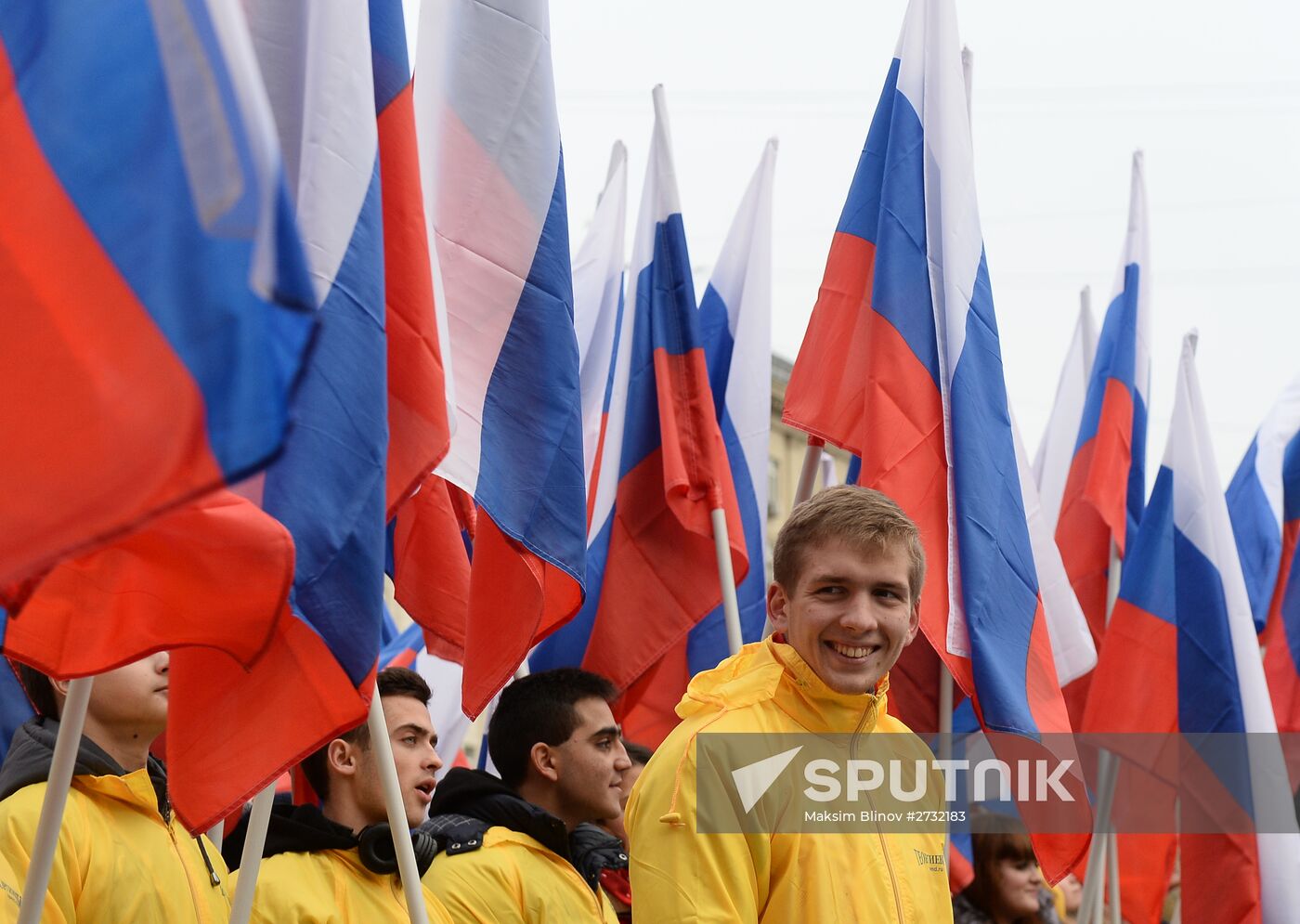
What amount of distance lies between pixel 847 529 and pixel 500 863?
189 cm

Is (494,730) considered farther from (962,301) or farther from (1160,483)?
(1160,483)

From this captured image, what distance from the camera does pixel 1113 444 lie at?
7.88 meters

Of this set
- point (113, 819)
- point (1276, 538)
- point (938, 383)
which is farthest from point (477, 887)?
point (1276, 538)

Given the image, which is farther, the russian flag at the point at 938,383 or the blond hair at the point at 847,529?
the russian flag at the point at 938,383

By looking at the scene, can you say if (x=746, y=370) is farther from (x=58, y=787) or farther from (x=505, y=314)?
(x=58, y=787)

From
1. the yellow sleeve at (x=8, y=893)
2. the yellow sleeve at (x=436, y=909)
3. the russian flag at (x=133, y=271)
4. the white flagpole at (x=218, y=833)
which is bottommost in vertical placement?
the yellow sleeve at (x=8, y=893)

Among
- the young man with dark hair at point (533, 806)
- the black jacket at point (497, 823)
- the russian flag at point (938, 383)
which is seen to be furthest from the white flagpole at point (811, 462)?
the black jacket at point (497, 823)

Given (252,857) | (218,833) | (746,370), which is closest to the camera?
(252,857)

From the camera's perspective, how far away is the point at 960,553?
5.09 meters

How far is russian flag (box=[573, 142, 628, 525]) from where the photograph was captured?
7496 mm

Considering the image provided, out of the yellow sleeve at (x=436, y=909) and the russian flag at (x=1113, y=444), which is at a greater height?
the russian flag at (x=1113, y=444)

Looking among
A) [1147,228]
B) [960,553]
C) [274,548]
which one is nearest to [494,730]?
[960,553]

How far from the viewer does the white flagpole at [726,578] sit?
5.52 m

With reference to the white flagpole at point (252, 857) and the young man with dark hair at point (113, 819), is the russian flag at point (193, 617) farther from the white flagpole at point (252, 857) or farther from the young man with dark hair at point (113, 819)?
the young man with dark hair at point (113, 819)
